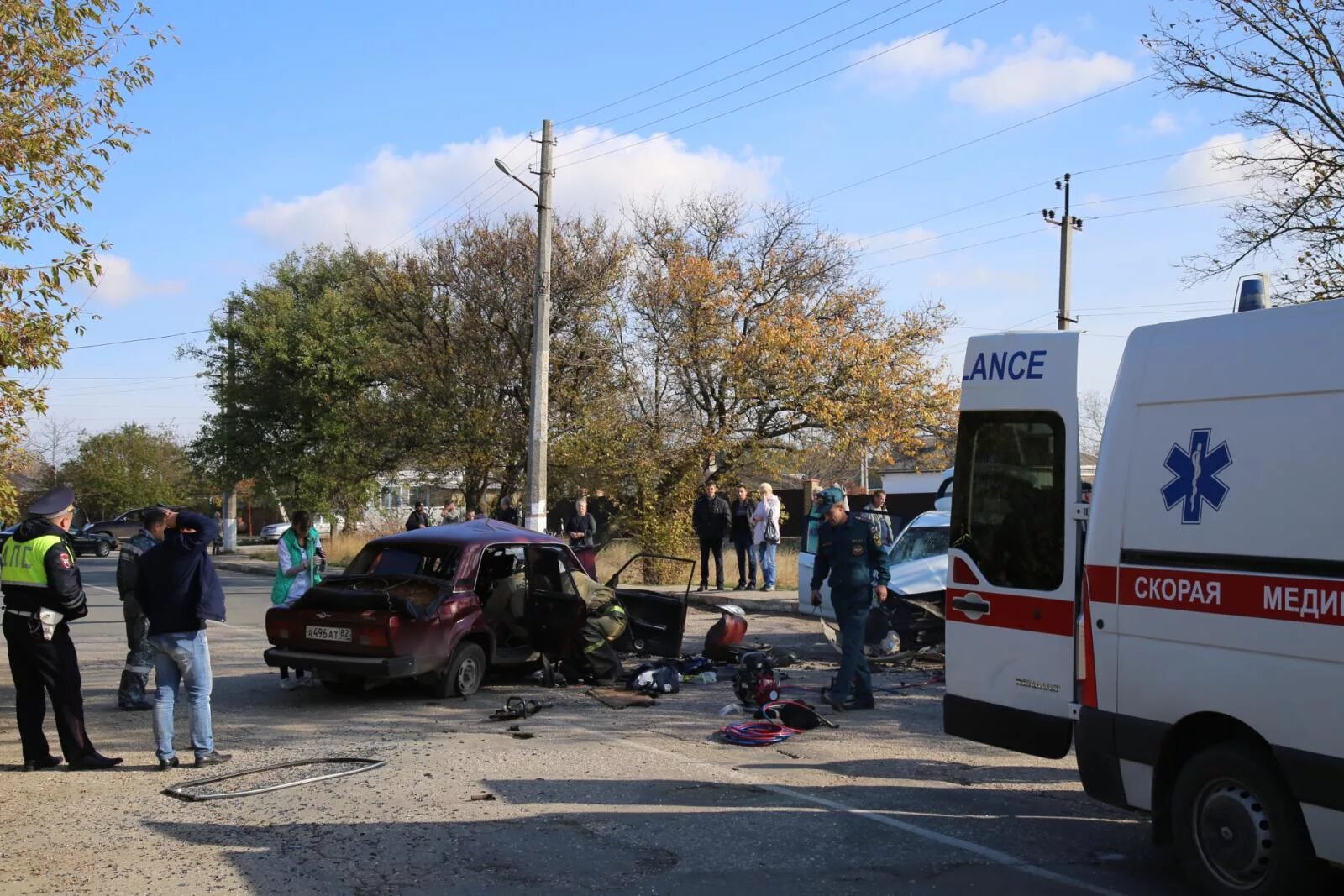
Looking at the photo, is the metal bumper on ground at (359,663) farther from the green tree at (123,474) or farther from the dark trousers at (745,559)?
the green tree at (123,474)

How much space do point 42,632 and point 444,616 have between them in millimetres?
3196

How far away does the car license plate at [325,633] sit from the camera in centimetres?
945

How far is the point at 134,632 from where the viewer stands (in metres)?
9.73

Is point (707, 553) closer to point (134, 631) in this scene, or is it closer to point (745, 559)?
point (745, 559)

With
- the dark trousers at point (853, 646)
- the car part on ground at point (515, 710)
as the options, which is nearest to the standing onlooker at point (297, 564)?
the car part on ground at point (515, 710)

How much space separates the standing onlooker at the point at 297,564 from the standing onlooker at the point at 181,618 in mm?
3064

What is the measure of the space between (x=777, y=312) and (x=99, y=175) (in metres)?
16.5

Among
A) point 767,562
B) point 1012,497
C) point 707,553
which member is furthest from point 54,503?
point 767,562

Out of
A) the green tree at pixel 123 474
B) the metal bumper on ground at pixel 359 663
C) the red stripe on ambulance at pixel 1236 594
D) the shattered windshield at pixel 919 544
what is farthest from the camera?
the green tree at pixel 123 474

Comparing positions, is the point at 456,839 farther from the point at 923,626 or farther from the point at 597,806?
the point at 923,626

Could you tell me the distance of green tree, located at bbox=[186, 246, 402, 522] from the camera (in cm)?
3409

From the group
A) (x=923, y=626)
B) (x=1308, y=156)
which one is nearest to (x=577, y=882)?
(x=923, y=626)

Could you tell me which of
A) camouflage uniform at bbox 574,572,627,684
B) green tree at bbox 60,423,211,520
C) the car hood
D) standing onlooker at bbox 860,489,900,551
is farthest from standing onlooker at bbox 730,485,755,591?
green tree at bbox 60,423,211,520

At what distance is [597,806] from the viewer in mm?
6570
